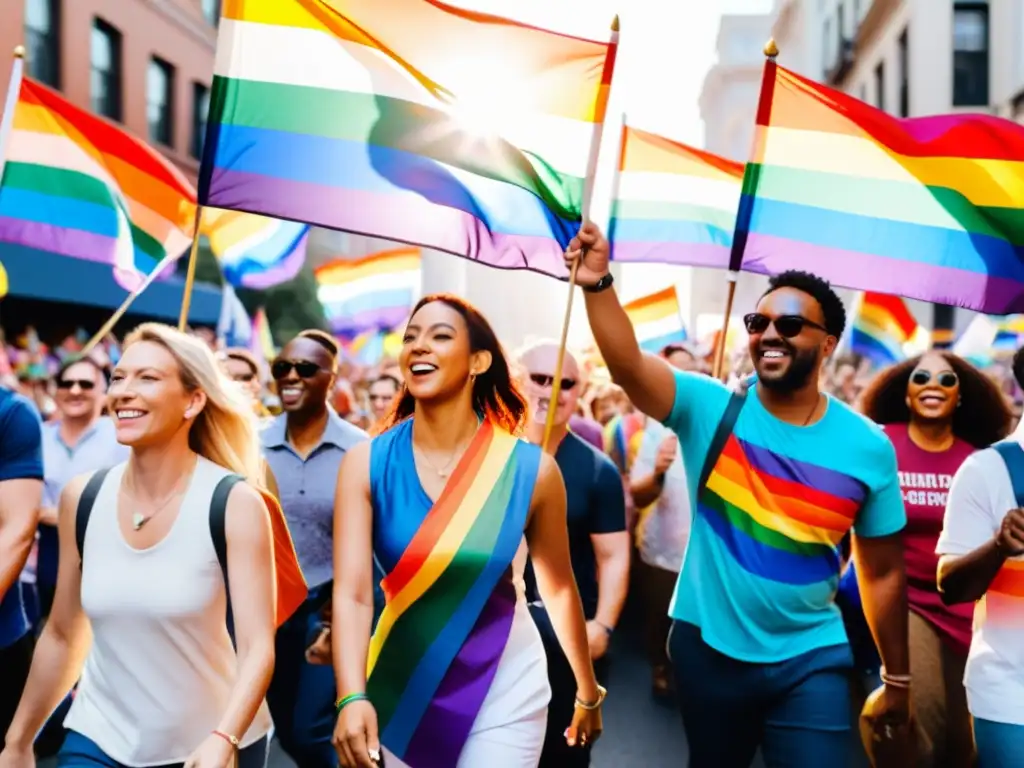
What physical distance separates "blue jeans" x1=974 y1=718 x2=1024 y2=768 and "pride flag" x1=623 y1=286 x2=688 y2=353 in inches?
270

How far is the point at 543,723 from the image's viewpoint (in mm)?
3213

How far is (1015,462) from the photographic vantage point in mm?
3473

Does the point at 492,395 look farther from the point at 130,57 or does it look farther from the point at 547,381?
the point at 130,57

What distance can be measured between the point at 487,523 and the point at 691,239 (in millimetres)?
4663

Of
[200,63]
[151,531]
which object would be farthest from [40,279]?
[151,531]

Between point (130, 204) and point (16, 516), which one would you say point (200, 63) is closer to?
point (130, 204)

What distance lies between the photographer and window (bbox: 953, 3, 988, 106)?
25234 mm

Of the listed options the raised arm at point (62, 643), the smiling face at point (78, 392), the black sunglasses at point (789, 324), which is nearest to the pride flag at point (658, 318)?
the smiling face at point (78, 392)

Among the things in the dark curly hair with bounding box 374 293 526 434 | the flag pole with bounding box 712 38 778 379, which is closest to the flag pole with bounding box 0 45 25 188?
the dark curly hair with bounding box 374 293 526 434

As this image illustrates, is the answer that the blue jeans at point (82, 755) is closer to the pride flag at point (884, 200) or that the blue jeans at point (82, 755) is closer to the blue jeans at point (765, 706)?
the blue jeans at point (765, 706)

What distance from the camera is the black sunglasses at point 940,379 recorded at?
4.92 metres

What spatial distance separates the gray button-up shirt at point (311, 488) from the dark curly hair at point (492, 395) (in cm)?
124

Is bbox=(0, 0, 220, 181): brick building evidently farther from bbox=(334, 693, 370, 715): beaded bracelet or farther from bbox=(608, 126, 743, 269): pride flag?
bbox=(334, 693, 370, 715): beaded bracelet

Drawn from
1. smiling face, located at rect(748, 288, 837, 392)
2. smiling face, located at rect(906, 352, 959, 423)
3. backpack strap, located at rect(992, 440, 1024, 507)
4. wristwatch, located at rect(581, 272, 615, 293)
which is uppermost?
wristwatch, located at rect(581, 272, 615, 293)
